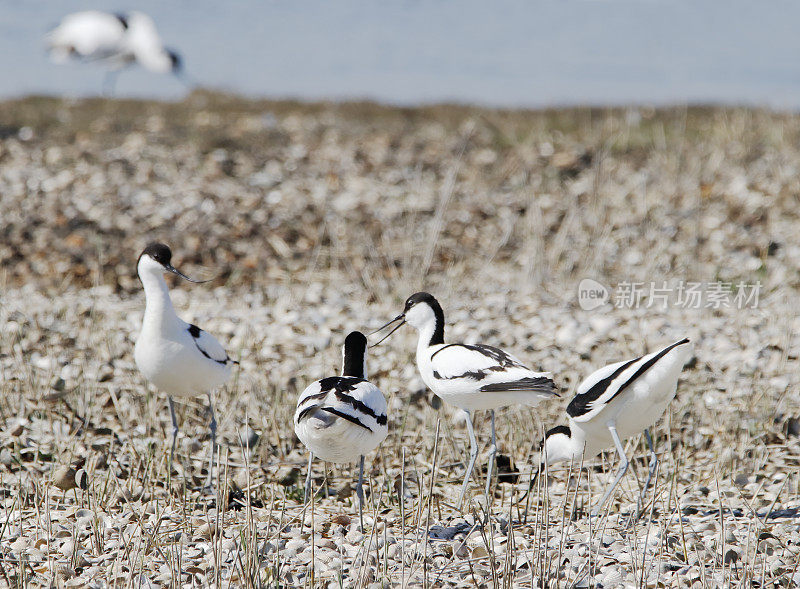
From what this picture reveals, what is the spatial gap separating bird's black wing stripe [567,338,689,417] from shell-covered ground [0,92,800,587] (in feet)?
1.34

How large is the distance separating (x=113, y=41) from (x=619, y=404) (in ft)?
48.7

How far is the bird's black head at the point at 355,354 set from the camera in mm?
4379

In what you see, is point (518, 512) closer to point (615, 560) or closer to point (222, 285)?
point (615, 560)

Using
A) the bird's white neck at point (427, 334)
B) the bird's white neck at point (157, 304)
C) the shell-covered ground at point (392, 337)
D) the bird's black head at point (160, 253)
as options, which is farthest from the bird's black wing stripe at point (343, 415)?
the bird's black head at point (160, 253)

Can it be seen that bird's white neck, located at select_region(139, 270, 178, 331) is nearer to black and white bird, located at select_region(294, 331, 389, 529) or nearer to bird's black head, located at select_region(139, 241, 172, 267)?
bird's black head, located at select_region(139, 241, 172, 267)

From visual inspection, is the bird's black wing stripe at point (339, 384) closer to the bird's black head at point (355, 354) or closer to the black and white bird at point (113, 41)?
the bird's black head at point (355, 354)

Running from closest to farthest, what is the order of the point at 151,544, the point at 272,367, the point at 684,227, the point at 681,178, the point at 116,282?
the point at 151,544 → the point at 272,367 → the point at 116,282 → the point at 684,227 → the point at 681,178

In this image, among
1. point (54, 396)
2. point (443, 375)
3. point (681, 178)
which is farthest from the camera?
point (681, 178)

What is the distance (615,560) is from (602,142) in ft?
34.8

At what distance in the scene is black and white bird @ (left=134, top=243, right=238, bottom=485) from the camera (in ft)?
14.7

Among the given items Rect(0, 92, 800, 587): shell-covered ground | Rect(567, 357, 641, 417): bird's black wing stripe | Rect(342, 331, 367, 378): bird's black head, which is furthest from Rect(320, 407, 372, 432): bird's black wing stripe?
Rect(567, 357, 641, 417): bird's black wing stripe

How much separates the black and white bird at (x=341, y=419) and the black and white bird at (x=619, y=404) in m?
0.72

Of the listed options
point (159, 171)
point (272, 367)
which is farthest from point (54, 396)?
point (159, 171)

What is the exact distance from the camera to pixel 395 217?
1016cm
